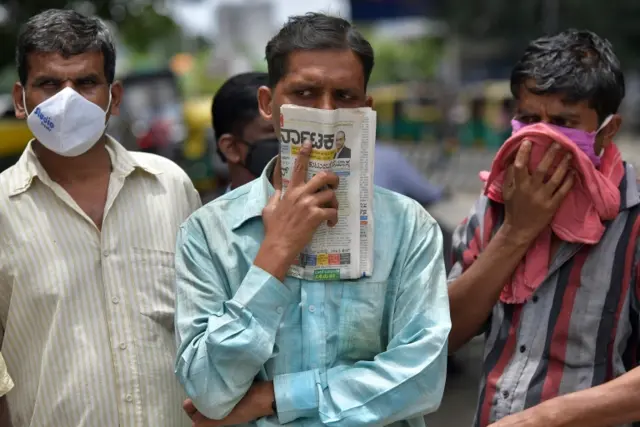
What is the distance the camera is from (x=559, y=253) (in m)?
2.32

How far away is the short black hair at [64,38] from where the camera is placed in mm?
2461

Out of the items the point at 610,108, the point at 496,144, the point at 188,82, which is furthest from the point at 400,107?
the point at 188,82

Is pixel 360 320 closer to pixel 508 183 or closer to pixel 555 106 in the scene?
pixel 508 183

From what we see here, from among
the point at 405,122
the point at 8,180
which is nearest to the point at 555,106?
the point at 8,180

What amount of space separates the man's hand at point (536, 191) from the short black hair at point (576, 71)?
17cm

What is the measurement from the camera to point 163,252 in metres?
2.47

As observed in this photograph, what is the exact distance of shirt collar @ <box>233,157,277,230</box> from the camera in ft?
6.64

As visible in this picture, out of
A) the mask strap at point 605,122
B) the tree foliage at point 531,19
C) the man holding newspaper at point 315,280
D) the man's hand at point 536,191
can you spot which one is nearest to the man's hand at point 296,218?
the man holding newspaper at point 315,280

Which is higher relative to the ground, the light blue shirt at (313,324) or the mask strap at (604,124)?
the mask strap at (604,124)

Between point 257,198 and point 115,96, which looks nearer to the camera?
point 257,198

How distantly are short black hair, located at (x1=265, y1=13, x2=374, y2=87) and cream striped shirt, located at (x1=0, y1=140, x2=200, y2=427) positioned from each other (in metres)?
0.66

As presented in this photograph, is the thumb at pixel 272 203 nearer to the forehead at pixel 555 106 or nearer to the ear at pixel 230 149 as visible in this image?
the forehead at pixel 555 106

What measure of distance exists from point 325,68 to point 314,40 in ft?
0.24

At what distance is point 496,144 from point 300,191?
1532 centimetres
